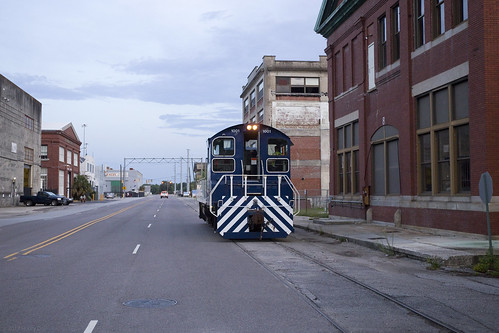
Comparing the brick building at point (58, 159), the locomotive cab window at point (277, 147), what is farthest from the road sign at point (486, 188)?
the brick building at point (58, 159)

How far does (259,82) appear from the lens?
53750 millimetres

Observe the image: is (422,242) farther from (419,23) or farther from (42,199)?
(42,199)

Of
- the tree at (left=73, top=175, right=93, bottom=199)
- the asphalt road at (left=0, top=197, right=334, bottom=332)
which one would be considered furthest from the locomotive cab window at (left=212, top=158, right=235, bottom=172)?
the tree at (left=73, top=175, right=93, bottom=199)

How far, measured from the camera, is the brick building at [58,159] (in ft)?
237

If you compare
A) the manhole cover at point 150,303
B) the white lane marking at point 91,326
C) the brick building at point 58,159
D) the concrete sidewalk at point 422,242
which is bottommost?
the white lane marking at point 91,326

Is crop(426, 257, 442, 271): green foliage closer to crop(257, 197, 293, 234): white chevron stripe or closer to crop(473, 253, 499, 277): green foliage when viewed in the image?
crop(473, 253, 499, 277): green foliage

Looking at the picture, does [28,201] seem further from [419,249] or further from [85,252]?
[419,249]

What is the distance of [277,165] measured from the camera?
18641 mm

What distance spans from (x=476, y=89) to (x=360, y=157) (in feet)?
29.2

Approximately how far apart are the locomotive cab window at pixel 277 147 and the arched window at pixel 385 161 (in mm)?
4992

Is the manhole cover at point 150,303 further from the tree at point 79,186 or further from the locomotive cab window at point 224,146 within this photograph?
the tree at point 79,186

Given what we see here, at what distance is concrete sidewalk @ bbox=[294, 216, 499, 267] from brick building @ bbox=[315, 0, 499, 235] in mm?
399

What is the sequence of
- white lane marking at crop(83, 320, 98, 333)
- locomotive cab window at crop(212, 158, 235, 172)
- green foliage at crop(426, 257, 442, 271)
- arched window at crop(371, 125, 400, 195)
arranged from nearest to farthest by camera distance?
white lane marking at crop(83, 320, 98, 333) → green foliage at crop(426, 257, 442, 271) → locomotive cab window at crop(212, 158, 235, 172) → arched window at crop(371, 125, 400, 195)

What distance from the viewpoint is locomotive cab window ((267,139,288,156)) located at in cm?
1878
